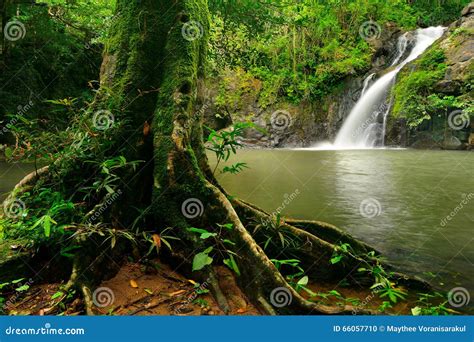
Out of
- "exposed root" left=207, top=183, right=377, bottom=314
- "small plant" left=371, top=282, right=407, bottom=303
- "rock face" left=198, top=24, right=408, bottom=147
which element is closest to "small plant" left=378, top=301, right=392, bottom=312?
"small plant" left=371, top=282, right=407, bottom=303

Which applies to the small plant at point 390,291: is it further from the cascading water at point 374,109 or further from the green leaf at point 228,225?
the cascading water at point 374,109

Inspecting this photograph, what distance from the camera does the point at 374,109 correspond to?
17625 mm

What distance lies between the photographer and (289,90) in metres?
21.0

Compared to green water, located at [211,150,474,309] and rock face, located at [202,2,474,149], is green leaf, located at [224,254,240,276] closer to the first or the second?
green water, located at [211,150,474,309]

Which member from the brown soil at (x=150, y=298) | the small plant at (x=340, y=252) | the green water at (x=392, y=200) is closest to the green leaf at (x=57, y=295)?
the brown soil at (x=150, y=298)

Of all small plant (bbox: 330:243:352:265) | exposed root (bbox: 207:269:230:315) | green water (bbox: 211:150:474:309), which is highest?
exposed root (bbox: 207:269:230:315)

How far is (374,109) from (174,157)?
54.7ft

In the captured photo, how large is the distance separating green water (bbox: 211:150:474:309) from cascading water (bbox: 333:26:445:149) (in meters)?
5.61

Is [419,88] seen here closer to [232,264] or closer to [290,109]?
[290,109]

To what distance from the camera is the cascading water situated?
56.6 ft

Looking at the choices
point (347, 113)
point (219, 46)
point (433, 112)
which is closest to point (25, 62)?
point (219, 46)

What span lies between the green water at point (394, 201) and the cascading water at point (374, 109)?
18.4ft

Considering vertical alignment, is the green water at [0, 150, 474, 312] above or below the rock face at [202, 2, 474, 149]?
below

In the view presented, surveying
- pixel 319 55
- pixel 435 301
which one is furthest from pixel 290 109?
pixel 435 301
